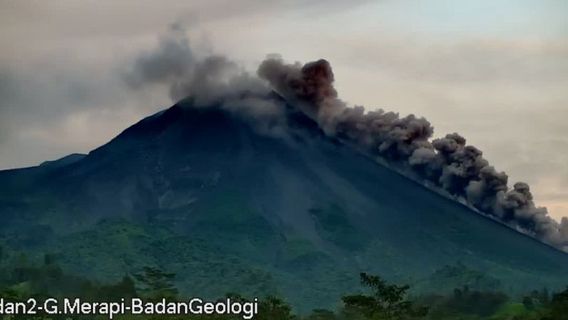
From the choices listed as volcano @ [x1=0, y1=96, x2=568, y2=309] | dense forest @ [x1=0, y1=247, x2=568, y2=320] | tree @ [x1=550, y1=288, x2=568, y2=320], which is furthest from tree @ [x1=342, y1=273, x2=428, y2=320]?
volcano @ [x1=0, y1=96, x2=568, y2=309]

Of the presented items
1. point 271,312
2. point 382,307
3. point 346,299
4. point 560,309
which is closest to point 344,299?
point 346,299

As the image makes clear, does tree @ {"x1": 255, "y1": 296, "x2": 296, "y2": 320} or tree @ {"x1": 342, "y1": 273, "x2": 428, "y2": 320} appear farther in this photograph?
tree @ {"x1": 255, "y1": 296, "x2": 296, "y2": 320}

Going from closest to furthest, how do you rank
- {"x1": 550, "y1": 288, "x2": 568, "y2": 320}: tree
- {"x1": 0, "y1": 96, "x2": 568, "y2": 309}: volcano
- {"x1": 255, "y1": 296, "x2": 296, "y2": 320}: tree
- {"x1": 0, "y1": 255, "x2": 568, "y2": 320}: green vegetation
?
{"x1": 255, "y1": 296, "x2": 296, "y2": 320}: tree < {"x1": 0, "y1": 255, "x2": 568, "y2": 320}: green vegetation < {"x1": 550, "y1": 288, "x2": 568, "y2": 320}: tree < {"x1": 0, "y1": 96, "x2": 568, "y2": 309}: volcano

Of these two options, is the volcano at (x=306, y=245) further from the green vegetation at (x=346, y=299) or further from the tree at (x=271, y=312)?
the tree at (x=271, y=312)

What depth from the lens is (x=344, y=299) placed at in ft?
184

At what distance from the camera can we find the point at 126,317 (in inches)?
2071

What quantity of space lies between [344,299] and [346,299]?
0.67 meters

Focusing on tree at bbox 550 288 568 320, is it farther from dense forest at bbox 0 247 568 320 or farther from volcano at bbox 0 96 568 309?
volcano at bbox 0 96 568 309

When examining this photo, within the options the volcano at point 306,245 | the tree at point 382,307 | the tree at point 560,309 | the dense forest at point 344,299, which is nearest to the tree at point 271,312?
the dense forest at point 344,299

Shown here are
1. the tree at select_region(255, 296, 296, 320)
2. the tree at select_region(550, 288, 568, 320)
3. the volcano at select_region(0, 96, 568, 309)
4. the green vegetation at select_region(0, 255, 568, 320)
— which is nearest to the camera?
the tree at select_region(255, 296, 296, 320)

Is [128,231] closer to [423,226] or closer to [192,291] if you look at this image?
[192,291]

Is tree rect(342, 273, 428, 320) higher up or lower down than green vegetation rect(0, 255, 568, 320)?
lower down

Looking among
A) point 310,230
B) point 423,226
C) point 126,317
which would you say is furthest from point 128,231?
point 126,317

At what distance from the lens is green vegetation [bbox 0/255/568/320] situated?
5506 centimetres
